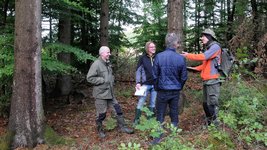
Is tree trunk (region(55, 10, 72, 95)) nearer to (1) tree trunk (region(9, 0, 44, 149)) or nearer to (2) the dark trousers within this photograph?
(1) tree trunk (region(9, 0, 44, 149))

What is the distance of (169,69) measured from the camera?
582cm

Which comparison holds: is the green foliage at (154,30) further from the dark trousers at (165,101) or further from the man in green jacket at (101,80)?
the dark trousers at (165,101)

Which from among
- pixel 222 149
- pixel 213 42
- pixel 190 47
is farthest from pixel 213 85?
pixel 190 47

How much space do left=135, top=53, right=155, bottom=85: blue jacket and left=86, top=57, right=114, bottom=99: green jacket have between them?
790 mm

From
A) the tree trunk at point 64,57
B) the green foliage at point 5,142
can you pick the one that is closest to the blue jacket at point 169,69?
the green foliage at point 5,142

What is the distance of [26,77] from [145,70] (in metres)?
2.65

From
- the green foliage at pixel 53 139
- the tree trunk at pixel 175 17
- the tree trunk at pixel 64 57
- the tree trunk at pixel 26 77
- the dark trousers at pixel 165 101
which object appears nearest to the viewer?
the dark trousers at pixel 165 101

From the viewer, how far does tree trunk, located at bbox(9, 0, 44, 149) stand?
6492 millimetres

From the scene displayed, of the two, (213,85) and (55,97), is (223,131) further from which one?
(55,97)

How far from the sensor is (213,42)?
646 cm

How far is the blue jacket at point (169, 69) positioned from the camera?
5.82 metres

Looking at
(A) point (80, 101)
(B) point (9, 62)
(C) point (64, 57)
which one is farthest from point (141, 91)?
(C) point (64, 57)

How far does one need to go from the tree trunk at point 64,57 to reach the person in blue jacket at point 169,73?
6.64m

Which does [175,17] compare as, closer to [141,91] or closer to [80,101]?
[141,91]
